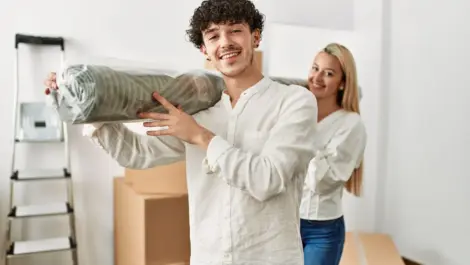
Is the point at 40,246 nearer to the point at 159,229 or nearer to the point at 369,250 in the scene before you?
the point at 159,229

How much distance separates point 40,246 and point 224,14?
201 centimetres

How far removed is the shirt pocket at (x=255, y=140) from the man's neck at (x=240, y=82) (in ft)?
0.34

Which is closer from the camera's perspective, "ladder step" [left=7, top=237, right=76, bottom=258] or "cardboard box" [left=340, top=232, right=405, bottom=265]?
"cardboard box" [left=340, top=232, right=405, bottom=265]

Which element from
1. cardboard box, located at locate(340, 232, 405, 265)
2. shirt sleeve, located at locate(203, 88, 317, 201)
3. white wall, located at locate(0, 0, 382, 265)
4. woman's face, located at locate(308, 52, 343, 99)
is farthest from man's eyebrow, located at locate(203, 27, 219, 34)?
white wall, located at locate(0, 0, 382, 265)

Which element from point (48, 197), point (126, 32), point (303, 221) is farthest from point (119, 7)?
point (303, 221)

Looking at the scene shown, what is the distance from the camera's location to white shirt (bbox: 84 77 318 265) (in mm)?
984

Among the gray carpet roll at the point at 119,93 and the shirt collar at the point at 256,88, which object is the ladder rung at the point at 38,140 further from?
the shirt collar at the point at 256,88

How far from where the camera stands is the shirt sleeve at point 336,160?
167 cm

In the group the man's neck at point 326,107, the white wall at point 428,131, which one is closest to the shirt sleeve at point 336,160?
the man's neck at point 326,107

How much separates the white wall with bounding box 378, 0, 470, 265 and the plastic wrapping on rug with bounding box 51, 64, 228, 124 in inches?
71.2

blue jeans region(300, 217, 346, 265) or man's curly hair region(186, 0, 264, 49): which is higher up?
man's curly hair region(186, 0, 264, 49)

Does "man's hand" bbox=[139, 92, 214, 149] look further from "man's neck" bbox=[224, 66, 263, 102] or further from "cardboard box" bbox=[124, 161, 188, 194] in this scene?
"cardboard box" bbox=[124, 161, 188, 194]

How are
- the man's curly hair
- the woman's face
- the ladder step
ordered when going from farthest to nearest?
the ladder step < the woman's face < the man's curly hair

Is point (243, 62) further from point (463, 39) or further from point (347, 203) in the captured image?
point (347, 203)
